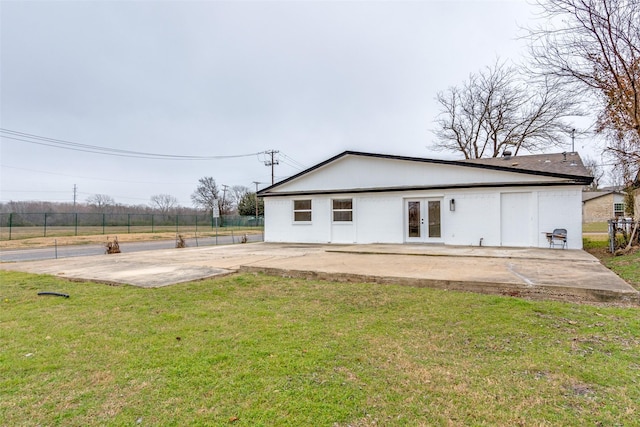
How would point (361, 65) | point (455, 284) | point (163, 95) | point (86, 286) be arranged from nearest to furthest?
point (455, 284), point (86, 286), point (361, 65), point (163, 95)

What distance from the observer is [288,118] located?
23844mm

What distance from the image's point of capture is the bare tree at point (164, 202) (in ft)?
171

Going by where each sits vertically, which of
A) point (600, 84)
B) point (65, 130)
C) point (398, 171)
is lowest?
point (398, 171)

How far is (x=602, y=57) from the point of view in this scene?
9.70 meters

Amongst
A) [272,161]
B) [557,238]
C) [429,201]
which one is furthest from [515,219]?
[272,161]

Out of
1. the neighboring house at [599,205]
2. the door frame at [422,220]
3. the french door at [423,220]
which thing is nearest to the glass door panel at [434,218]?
the french door at [423,220]

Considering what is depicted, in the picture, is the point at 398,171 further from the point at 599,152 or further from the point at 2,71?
the point at 2,71

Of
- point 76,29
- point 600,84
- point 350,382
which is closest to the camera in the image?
point 350,382

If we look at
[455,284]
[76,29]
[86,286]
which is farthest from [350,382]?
[76,29]

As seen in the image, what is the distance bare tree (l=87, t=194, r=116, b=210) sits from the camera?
41.2 meters

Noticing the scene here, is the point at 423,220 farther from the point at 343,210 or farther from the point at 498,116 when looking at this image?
the point at 498,116

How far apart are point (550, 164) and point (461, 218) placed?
14.5 feet

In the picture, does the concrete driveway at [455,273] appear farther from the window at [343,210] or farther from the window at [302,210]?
the window at [302,210]

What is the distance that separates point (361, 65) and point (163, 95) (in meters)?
12.0
